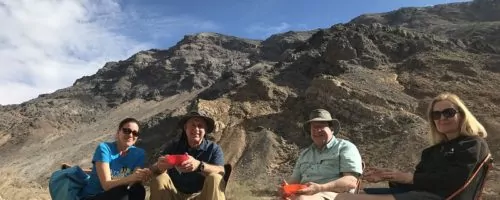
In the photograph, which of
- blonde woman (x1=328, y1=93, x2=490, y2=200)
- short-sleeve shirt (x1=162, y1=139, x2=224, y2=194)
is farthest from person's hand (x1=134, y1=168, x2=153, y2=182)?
blonde woman (x1=328, y1=93, x2=490, y2=200)

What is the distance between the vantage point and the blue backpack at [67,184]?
15.8 feet

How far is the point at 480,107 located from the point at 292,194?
65.0 ft

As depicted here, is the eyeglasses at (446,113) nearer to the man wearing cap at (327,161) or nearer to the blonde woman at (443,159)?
the blonde woman at (443,159)

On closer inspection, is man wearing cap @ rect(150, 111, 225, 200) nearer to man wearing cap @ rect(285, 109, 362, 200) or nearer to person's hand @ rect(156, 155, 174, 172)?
person's hand @ rect(156, 155, 174, 172)

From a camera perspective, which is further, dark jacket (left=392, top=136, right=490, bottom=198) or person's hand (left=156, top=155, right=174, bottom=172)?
person's hand (left=156, top=155, right=174, bottom=172)

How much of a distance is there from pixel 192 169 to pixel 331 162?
126 centimetres

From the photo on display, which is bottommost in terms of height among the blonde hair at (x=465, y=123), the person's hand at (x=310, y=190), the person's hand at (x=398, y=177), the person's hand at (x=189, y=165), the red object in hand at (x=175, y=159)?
the person's hand at (x=310, y=190)

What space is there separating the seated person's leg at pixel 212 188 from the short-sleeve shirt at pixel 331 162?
804 mm

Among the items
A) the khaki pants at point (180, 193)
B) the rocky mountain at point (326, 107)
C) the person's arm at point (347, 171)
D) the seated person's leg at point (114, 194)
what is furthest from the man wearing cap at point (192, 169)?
the rocky mountain at point (326, 107)

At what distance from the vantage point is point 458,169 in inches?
139

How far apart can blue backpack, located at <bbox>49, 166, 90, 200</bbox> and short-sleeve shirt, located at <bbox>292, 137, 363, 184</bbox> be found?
2103mm

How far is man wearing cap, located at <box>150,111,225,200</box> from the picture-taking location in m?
4.74

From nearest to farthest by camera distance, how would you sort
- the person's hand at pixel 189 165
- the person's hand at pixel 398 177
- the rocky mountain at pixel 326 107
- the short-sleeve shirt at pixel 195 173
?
the person's hand at pixel 398 177 → the person's hand at pixel 189 165 → the short-sleeve shirt at pixel 195 173 → the rocky mountain at pixel 326 107

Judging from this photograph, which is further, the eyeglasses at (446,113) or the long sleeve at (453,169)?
the eyeglasses at (446,113)
